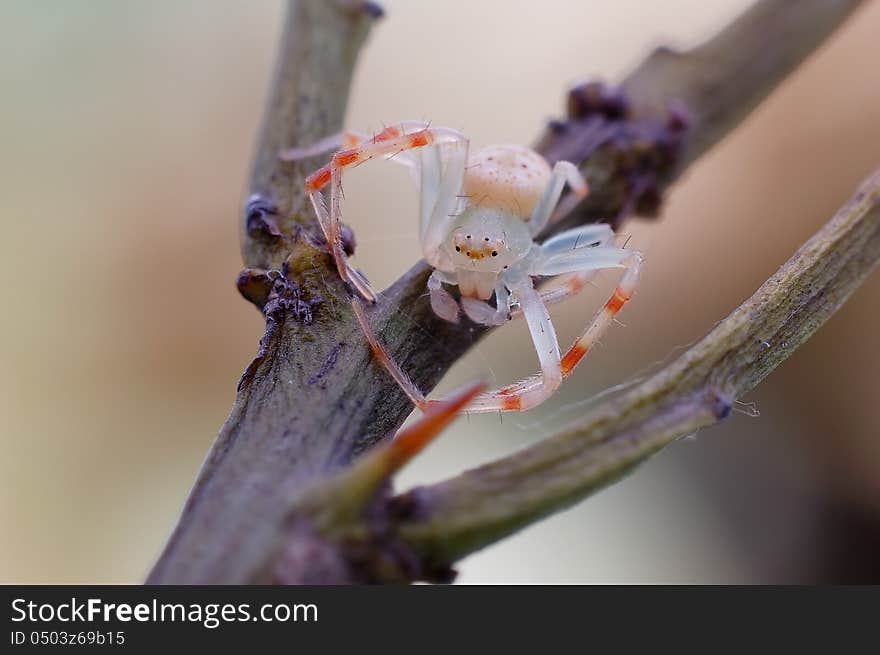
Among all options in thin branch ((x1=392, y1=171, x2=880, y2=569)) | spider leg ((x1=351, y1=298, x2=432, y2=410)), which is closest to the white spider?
spider leg ((x1=351, y1=298, x2=432, y2=410))

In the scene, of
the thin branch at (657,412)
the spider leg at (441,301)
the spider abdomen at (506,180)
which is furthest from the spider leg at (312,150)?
the thin branch at (657,412)

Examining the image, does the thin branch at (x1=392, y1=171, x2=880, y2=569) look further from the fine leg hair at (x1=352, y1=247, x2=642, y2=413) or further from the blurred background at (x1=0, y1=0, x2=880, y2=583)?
the blurred background at (x1=0, y1=0, x2=880, y2=583)

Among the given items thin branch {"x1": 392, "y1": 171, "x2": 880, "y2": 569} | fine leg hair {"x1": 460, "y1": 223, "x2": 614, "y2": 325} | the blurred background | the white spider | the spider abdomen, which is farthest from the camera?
the blurred background

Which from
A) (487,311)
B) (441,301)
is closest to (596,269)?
(487,311)

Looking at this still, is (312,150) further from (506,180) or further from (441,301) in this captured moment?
(506,180)

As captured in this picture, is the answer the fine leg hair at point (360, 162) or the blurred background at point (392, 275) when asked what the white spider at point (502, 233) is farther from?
the blurred background at point (392, 275)

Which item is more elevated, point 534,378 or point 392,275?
point 392,275

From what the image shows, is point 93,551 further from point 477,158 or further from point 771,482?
point 771,482

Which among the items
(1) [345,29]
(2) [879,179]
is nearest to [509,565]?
(1) [345,29]
